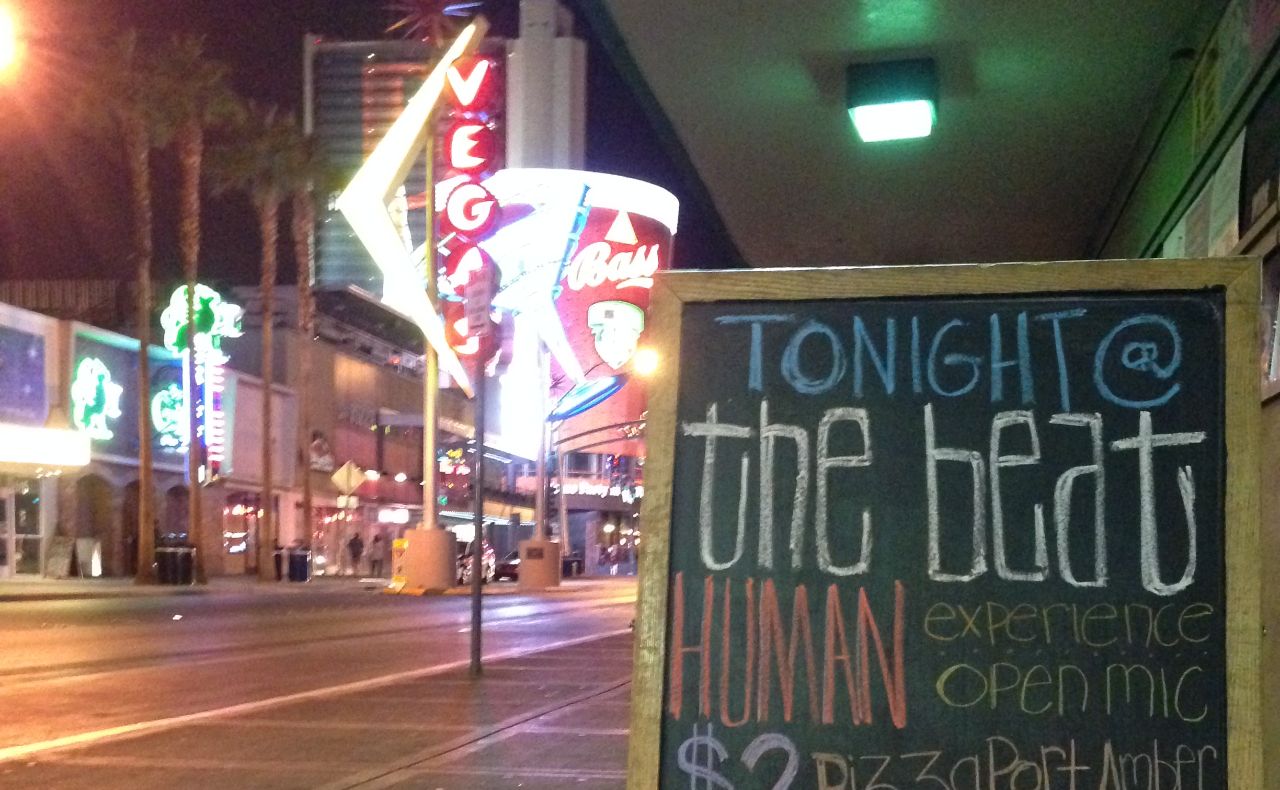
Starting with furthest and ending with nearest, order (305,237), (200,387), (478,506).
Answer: (305,237)
(200,387)
(478,506)

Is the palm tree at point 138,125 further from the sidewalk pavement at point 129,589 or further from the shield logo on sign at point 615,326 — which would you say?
the shield logo on sign at point 615,326

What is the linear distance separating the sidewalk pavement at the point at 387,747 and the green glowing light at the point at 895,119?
11.7 ft

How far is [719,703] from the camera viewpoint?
137 inches

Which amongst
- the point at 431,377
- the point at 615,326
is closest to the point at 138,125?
the point at 431,377

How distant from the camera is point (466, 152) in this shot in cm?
3117

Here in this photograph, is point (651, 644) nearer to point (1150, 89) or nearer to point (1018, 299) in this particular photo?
point (1018, 299)

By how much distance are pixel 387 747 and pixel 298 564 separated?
38.7 metres

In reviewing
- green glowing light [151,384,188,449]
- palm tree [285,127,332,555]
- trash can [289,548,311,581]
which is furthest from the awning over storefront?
palm tree [285,127,332,555]

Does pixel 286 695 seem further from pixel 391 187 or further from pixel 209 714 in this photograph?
pixel 391 187

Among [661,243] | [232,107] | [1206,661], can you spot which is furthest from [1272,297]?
[661,243]

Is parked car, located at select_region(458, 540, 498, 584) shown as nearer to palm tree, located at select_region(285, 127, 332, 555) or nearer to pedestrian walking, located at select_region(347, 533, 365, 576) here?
pedestrian walking, located at select_region(347, 533, 365, 576)

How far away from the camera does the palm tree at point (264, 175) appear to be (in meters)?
44.8

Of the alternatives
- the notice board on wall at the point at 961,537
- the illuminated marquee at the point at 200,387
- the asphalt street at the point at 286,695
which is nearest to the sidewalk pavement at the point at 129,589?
the illuminated marquee at the point at 200,387

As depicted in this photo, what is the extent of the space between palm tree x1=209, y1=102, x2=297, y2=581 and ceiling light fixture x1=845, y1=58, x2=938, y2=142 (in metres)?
38.8
